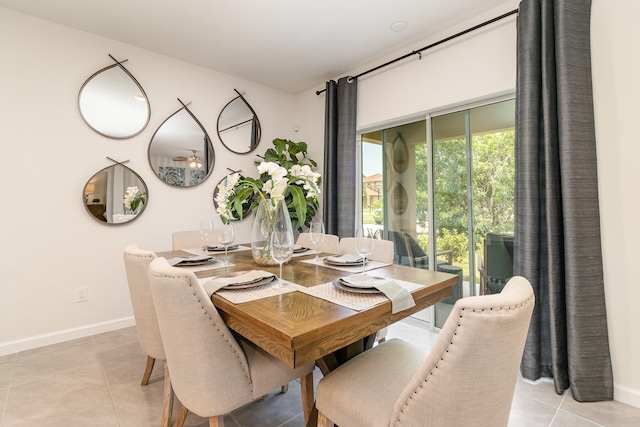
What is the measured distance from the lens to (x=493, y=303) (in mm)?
690

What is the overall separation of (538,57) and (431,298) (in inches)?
67.3

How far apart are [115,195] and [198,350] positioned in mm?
2352

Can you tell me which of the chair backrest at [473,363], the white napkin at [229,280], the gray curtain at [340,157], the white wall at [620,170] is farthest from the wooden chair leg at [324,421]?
the gray curtain at [340,157]

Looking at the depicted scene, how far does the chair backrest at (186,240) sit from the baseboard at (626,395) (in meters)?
2.73

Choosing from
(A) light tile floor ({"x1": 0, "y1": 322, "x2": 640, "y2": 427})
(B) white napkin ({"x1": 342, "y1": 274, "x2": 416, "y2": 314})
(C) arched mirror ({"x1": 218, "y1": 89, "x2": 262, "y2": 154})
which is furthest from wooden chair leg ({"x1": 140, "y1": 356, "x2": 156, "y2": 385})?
(C) arched mirror ({"x1": 218, "y1": 89, "x2": 262, "y2": 154})

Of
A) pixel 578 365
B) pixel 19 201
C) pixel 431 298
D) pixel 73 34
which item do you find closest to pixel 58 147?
pixel 19 201

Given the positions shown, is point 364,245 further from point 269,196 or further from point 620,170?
point 620,170

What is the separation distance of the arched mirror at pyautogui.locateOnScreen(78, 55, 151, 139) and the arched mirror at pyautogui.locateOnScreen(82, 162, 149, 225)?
34cm

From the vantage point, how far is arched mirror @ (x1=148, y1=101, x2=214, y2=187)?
301cm

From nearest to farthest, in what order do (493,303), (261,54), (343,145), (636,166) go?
(493,303) < (636,166) < (261,54) < (343,145)

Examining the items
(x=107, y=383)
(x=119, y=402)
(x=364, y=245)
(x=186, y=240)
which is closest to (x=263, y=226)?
(x=364, y=245)

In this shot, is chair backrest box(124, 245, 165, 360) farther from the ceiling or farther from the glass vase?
the ceiling

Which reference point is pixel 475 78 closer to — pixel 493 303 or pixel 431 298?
pixel 431 298

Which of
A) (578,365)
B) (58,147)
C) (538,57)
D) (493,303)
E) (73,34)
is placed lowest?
(578,365)
